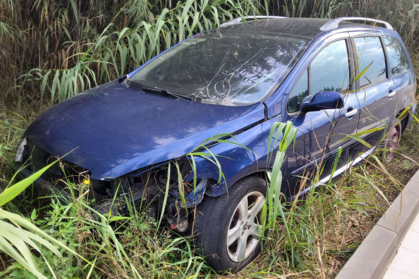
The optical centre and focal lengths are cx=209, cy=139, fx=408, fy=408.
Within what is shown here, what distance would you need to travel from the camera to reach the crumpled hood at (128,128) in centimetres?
218

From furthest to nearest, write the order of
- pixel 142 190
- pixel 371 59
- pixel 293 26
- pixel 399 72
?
pixel 399 72
pixel 371 59
pixel 293 26
pixel 142 190

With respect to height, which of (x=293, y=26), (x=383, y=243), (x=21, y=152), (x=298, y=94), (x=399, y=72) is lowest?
(x=383, y=243)

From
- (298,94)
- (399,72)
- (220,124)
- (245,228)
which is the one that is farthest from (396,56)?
(245,228)

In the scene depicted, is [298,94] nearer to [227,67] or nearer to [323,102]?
[323,102]

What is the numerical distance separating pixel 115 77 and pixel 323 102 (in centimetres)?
246

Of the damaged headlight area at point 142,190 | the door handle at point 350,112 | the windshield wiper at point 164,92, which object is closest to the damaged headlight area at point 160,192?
the damaged headlight area at point 142,190

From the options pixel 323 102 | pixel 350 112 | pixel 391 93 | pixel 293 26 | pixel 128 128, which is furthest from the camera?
pixel 391 93

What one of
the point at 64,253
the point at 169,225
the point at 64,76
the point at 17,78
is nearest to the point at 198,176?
the point at 169,225

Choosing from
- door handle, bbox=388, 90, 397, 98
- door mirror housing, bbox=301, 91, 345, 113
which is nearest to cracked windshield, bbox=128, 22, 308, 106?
door mirror housing, bbox=301, 91, 345, 113

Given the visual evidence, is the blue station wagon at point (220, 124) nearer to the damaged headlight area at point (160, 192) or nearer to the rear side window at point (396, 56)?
the damaged headlight area at point (160, 192)

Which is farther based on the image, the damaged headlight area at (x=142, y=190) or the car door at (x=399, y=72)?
the car door at (x=399, y=72)

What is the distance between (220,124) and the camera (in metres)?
2.41

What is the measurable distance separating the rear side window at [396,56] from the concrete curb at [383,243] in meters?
1.29

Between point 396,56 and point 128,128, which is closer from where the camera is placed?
point 128,128
